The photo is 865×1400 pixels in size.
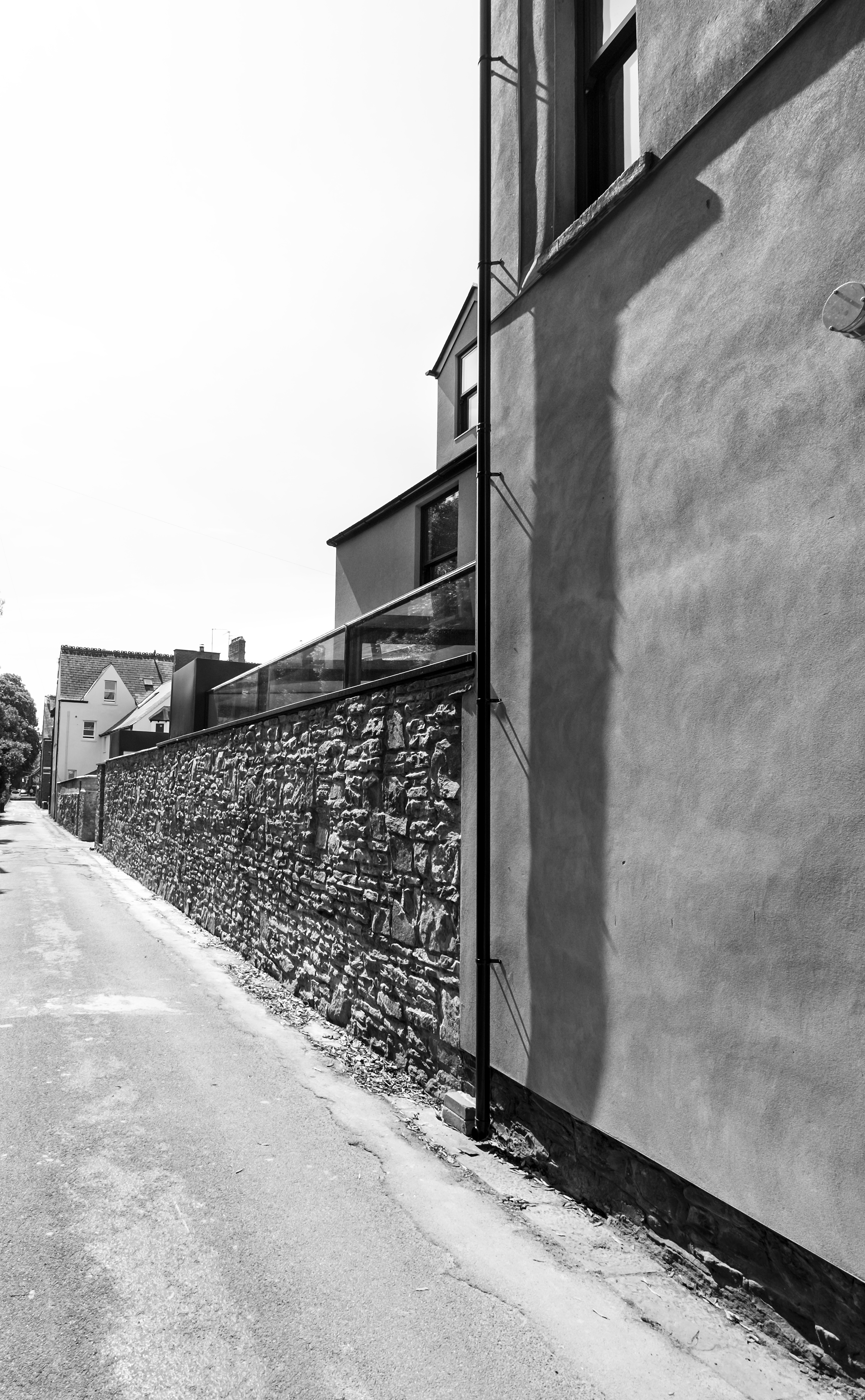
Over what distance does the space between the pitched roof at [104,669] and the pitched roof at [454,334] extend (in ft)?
162

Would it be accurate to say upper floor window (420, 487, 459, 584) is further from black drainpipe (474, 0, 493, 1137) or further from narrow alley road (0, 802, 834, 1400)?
narrow alley road (0, 802, 834, 1400)

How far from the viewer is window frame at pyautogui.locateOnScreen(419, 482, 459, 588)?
11.1 m

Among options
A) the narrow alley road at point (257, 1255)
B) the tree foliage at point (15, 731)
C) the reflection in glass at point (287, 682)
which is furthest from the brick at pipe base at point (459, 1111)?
the tree foliage at point (15, 731)

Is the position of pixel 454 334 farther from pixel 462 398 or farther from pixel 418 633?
pixel 418 633

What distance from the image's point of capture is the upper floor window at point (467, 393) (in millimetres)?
11922

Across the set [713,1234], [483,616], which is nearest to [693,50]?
[483,616]

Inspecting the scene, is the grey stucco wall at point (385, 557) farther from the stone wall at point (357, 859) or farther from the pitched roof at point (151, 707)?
the pitched roof at point (151, 707)

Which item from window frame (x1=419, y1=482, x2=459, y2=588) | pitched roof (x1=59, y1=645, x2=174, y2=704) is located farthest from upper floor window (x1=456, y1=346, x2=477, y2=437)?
pitched roof (x1=59, y1=645, x2=174, y2=704)

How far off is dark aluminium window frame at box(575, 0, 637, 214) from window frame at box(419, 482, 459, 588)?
5037 millimetres

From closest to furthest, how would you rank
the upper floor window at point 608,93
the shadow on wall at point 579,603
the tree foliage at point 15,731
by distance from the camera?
the shadow on wall at point 579,603 < the upper floor window at point 608,93 < the tree foliage at point 15,731

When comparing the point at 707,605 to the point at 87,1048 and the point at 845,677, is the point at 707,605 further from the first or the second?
the point at 87,1048

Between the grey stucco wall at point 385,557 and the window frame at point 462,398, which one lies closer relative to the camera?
the grey stucco wall at point 385,557

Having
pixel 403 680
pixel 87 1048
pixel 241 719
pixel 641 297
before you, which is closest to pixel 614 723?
pixel 641 297

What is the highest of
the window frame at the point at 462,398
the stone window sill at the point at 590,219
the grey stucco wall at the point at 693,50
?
the window frame at the point at 462,398
